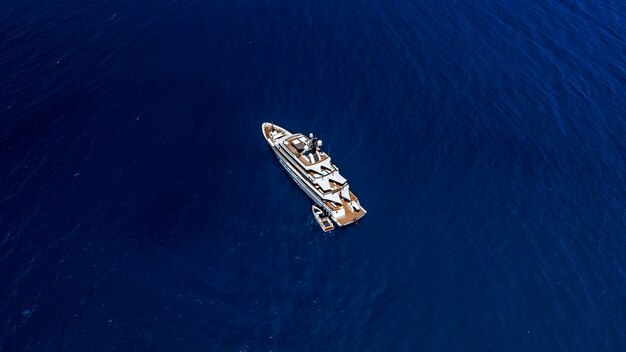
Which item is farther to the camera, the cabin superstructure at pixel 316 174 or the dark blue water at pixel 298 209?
the cabin superstructure at pixel 316 174

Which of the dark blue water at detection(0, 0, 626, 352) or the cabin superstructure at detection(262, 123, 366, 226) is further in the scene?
the cabin superstructure at detection(262, 123, 366, 226)

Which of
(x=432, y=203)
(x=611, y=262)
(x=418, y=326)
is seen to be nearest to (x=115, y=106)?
(x=432, y=203)

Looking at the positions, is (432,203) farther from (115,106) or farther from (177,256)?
(115,106)

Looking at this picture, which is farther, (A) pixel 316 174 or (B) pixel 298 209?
(A) pixel 316 174
